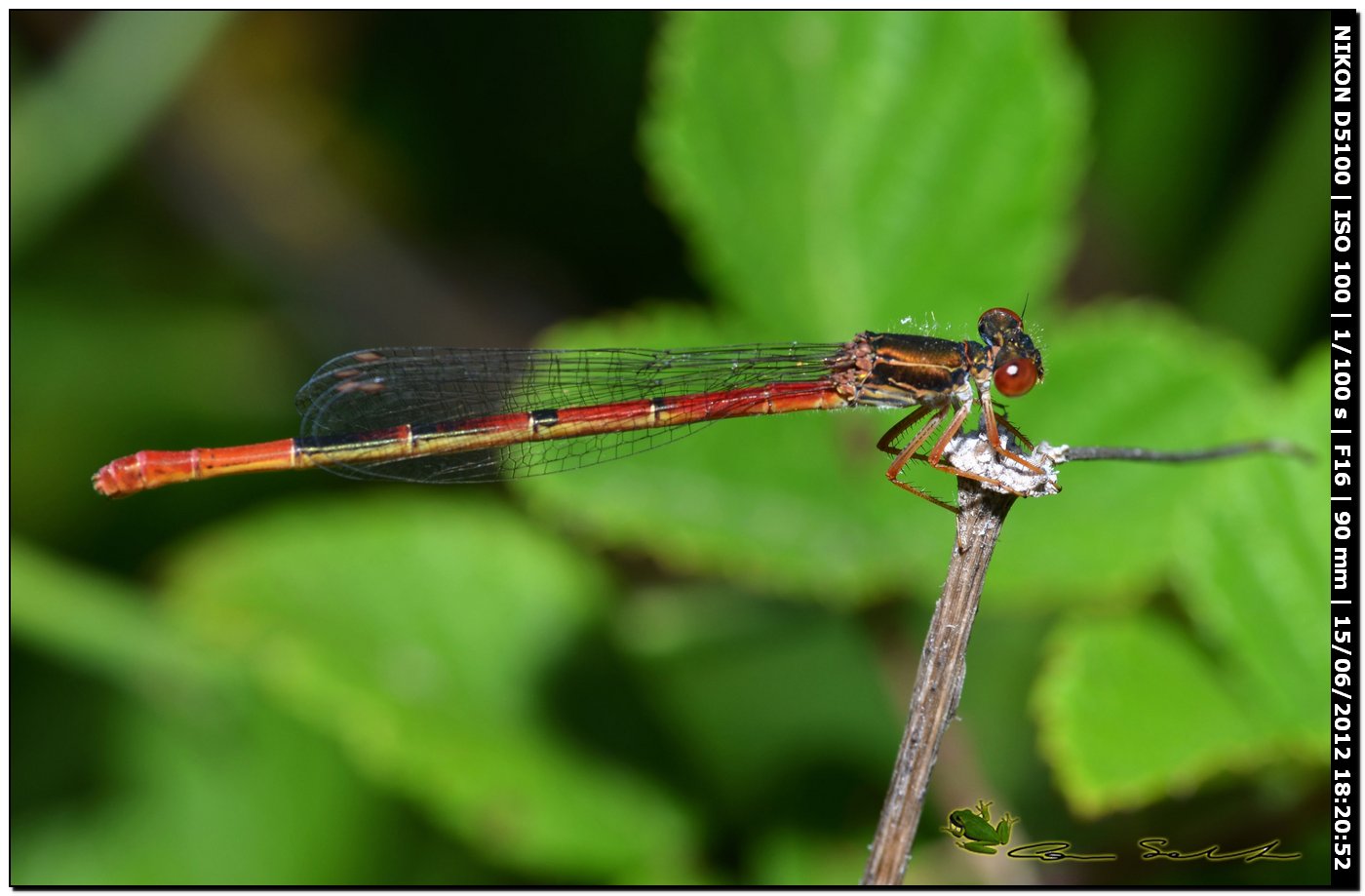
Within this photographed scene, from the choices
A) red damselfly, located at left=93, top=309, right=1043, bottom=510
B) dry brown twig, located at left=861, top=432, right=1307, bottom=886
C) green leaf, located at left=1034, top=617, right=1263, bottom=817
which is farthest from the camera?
red damselfly, located at left=93, top=309, right=1043, bottom=510

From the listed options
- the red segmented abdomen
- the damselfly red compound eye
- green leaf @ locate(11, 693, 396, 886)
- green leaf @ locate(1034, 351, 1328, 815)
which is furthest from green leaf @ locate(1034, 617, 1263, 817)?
green leaf @ locate(11, 693, 396, 886)

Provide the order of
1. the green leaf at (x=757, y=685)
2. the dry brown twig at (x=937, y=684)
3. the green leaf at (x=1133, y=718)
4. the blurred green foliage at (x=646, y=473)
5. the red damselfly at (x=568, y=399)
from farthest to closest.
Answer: the green leaf at (x=757, y=685) → the blurred green foliage at (x=646, y=473) → the red damselfly at (x=568, y=399) → the green leaf at (x=1133, y=718) → the dry brown twig at (x=937, y=684)

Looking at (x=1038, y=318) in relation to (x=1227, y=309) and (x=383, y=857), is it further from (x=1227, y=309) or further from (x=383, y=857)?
(x=383, y=857)

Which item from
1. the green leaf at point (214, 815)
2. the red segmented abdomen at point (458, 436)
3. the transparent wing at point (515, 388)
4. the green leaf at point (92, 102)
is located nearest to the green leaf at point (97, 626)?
the green leaf at point (214, 815)

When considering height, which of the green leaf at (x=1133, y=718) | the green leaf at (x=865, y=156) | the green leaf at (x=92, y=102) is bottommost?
the green leaf at (x=1133, y=718)

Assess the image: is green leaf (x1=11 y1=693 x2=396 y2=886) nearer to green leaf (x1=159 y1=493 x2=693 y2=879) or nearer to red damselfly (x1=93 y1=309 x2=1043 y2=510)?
green leaf (x1=159 y1=493 x2=693 y2=879)

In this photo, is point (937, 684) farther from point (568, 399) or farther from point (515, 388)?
point (515, 388)

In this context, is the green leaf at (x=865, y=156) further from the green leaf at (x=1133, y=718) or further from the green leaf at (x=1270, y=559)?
the green leaf at (x=1133, y=718)
